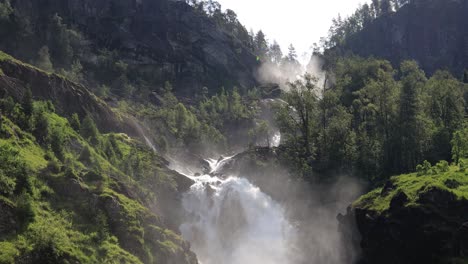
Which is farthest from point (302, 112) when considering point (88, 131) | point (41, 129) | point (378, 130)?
point (41, 129)

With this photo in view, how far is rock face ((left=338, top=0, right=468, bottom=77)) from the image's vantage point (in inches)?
5876

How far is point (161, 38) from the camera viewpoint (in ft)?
485

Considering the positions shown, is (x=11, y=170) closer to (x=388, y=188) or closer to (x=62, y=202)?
(x=62, y=202)

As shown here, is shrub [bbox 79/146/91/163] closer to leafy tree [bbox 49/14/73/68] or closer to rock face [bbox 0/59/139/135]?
rock face [bbox 0/59/139/135]

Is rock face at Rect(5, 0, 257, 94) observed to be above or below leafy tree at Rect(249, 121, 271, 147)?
above

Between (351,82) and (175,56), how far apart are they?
6783cm

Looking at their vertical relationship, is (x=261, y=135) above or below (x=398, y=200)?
above

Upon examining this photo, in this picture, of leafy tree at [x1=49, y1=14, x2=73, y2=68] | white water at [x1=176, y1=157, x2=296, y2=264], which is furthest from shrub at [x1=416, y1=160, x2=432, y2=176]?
leafy tree at [x1=49, y1=14, x2=73, y2=68]

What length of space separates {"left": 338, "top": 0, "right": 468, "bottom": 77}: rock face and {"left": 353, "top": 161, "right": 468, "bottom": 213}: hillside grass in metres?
107

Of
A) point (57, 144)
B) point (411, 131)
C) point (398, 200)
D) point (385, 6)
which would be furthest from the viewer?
point (385, 6)

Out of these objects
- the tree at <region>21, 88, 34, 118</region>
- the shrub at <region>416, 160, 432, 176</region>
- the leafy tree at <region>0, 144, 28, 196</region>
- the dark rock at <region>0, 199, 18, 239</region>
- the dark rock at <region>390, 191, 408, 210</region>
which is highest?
the tree at <region>21, 88, 34, 118</region>

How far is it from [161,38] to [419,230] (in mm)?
120253

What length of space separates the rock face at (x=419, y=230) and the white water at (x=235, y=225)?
16.0 metres

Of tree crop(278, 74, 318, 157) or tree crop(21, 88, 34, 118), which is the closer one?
tree crop(21, 88, 34, 118)
